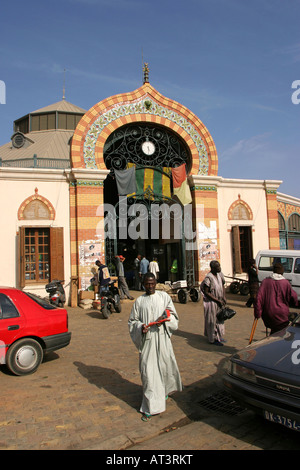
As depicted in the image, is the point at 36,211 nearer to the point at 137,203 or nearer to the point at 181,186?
the point at 137,203

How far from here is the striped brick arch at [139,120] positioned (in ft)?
42.9

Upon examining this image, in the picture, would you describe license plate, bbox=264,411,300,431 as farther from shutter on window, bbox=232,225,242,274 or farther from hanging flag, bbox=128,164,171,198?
shutter on window, bbox=232,225,242,274

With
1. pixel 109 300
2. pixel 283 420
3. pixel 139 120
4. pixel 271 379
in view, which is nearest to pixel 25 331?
pixel 271 379

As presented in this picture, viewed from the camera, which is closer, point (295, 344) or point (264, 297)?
point (295, 344)

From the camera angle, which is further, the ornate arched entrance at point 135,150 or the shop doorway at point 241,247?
the shop doorway at point 241,247

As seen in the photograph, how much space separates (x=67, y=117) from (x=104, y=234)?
60.7 feet

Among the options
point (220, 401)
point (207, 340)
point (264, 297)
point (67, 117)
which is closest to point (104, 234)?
point (207, 340)

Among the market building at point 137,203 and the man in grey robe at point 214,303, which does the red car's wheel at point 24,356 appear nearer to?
the man in grey robe at point 214,303

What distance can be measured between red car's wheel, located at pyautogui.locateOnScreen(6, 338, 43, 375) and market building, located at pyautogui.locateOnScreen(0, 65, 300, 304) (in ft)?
21.0

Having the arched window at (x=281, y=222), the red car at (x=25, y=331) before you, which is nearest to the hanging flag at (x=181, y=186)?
the arched window at (x=281, y=222)

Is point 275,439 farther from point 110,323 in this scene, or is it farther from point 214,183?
point 214,183

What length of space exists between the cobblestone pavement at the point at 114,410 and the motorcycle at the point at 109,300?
2834 millimetres

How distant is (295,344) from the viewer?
396 centimetres

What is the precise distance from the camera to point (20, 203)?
1212 cm
